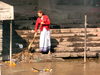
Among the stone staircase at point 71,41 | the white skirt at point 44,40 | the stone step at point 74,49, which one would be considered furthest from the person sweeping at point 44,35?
the stone step at point 74,49

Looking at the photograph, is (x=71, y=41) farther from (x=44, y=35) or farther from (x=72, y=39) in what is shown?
(x=44, y=35)

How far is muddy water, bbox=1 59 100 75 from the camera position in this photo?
9680 millimetres

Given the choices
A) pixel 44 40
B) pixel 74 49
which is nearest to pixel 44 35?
pixel 44 40

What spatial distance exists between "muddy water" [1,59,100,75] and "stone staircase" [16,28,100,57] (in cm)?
61

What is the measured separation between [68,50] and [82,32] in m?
1.77

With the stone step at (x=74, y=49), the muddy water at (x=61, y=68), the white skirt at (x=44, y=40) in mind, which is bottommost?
the muddy water at (x=61, y=68)

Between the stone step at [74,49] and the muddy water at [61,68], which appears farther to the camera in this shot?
the stone step at [74,49]

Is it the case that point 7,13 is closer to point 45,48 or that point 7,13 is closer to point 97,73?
point 45,48

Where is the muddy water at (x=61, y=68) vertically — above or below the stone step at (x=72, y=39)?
below

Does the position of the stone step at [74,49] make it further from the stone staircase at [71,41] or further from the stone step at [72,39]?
the stone step at [72,39]

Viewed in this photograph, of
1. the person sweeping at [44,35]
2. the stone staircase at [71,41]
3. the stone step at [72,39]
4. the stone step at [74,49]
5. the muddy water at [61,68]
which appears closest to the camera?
the muddy water at [61,68]

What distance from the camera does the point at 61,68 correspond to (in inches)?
412

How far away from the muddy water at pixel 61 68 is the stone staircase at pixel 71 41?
61cm

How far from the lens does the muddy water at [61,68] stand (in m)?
9.68
